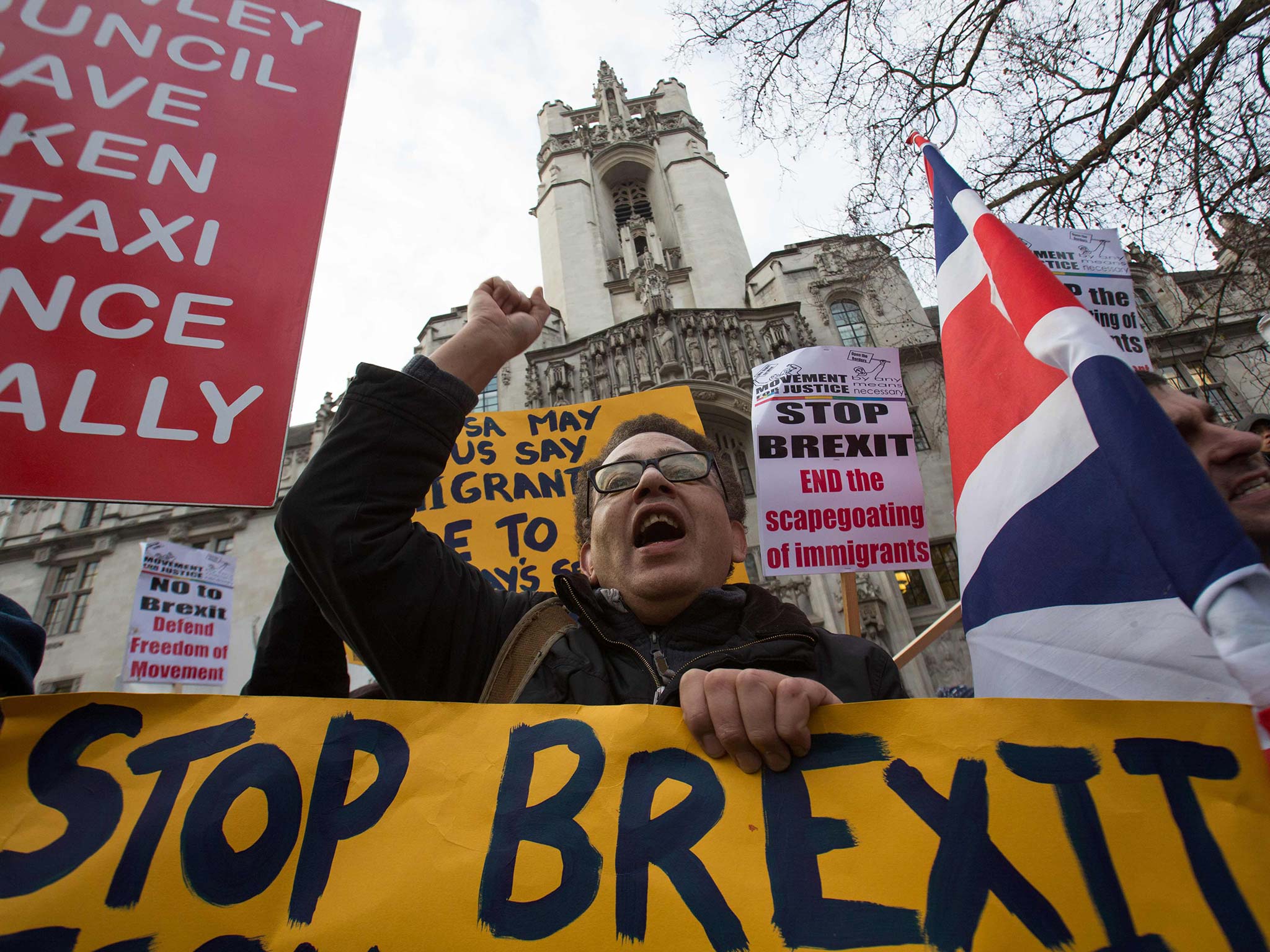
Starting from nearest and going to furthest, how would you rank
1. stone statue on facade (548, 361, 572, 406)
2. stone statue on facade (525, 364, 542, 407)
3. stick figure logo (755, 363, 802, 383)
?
stick figure logo (755, 363, 802, 383)
stone statue on facade (548, 361, 572, 406)
stone statue on facade (525, 364, 542, 407)

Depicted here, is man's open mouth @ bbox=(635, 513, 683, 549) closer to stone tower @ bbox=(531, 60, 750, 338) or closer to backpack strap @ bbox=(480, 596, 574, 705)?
backpack strap @ bbox=(480, 596, 574, 705)

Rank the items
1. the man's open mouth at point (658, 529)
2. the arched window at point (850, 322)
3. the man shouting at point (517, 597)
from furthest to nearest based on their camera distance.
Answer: the arched window at point (850, 322) < the man's open mouth at point (658, 529) < the man shouting at point (517, 597)

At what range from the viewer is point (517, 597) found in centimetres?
179

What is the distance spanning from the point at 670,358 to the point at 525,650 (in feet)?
45.1

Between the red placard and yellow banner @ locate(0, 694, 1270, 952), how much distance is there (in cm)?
59

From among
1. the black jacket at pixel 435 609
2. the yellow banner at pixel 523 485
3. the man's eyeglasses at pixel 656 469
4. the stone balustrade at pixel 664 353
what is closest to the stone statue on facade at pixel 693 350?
the stone balustrade at pixel 664 353

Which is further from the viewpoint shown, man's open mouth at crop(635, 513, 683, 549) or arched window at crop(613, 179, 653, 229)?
Answer: arched window at crop(613, 179, 653, 229)

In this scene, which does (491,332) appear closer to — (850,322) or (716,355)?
(716,355)

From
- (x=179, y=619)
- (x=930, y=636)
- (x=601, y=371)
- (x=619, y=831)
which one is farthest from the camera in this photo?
(x=601, y=371)

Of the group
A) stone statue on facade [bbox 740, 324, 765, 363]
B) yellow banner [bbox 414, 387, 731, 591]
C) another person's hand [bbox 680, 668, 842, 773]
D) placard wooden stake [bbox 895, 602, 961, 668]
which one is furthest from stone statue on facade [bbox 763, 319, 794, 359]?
another person's hand [bbox 680, 668, 842, 773]

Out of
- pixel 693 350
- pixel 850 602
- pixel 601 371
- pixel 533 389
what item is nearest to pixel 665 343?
pixel 693 350

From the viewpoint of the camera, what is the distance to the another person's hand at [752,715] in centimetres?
102

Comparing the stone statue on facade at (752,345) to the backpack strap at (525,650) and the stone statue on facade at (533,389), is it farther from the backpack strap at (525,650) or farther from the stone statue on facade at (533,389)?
the backpack strap at (525,650)

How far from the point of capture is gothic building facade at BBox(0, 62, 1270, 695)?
12.8m
